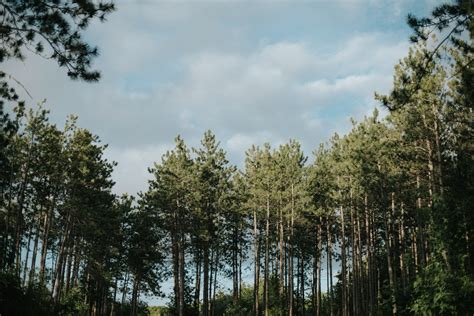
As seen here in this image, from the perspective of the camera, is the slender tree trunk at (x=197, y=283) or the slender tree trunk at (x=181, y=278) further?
the slender tree trunk at (x=197, y=283)

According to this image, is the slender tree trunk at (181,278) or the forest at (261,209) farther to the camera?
the slender tree trunk at (181,278)

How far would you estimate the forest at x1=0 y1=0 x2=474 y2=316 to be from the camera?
13.8 meters

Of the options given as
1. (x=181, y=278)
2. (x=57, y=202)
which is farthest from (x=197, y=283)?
(x=57, y=202)

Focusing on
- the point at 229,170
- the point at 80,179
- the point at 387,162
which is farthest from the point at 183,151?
the point at 387,162

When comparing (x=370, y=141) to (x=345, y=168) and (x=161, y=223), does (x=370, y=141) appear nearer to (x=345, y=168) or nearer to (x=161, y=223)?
(x=345, y=168)

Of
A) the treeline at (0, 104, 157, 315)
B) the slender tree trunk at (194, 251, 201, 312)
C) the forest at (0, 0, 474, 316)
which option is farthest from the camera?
the slender tree trunk at (194, 251, 201, 312)

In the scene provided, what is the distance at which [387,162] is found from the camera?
74.9 ft

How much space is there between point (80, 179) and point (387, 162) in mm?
18579

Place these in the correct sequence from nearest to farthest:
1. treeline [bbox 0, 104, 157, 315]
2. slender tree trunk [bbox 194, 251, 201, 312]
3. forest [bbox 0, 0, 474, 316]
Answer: forest [bbox 0, 0, 474, 316], treeline [bbox 0, 104, 157, 315], slender tree trunk [bbox 194, 251, 201, 312]

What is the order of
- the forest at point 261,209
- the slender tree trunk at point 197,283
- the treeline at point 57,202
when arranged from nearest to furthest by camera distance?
the forest at point 261,209 < the treeline at point 57,202 < the slender tree trunk at point 197,283

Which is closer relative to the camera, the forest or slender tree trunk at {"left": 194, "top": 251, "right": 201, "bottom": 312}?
the forest

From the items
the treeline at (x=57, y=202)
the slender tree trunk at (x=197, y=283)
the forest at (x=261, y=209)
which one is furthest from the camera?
the slender tree trunk at (x=197, y=283)

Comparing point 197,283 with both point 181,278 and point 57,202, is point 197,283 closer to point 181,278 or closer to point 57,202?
point 181,278

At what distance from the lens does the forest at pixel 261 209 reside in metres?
13.8
